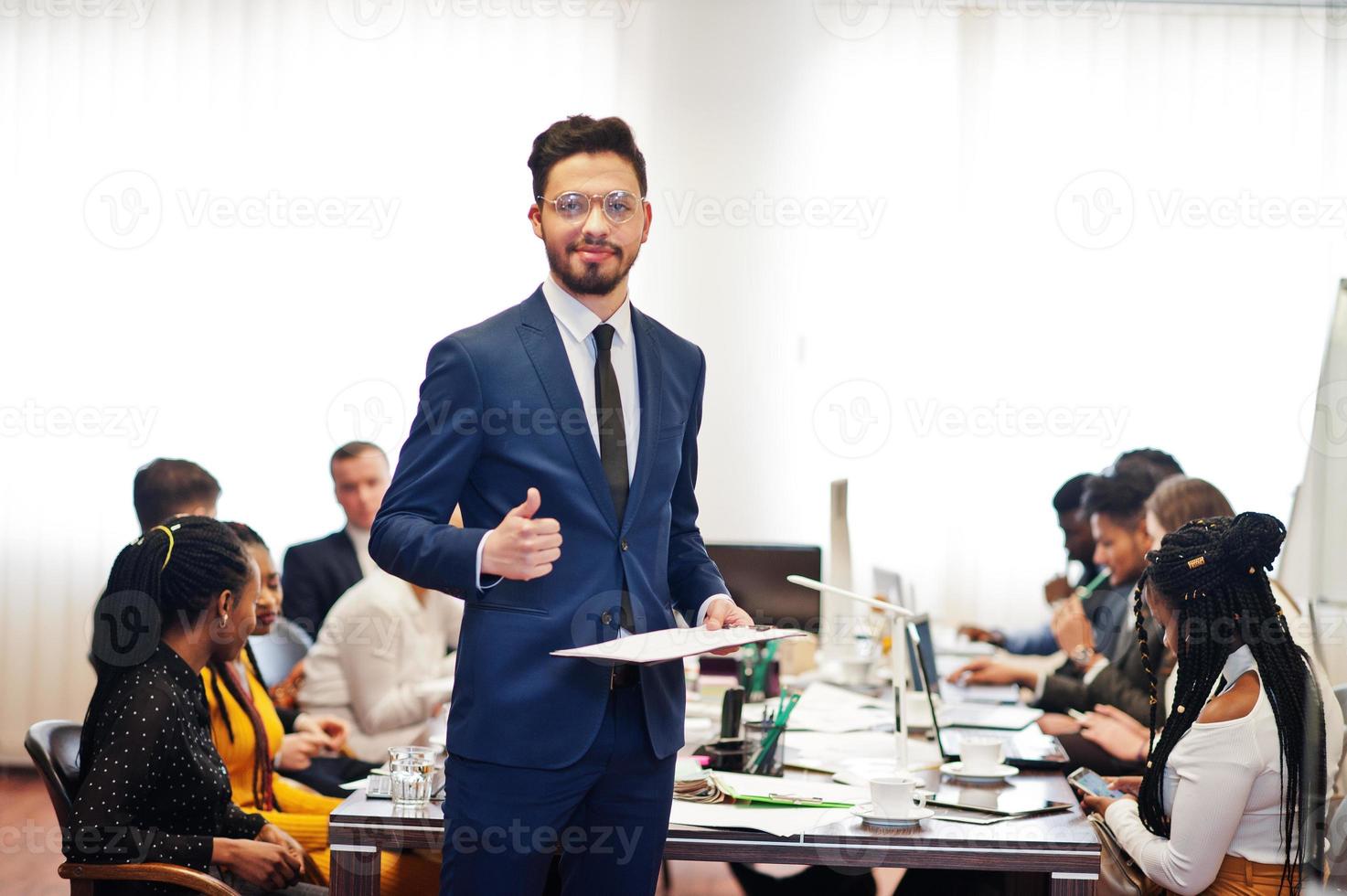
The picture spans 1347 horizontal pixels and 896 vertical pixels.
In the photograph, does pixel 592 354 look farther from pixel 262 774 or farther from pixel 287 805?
pixel 287 805

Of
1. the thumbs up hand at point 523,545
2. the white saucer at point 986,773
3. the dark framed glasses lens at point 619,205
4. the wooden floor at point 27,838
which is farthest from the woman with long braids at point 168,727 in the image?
the wooden floor at point 27,838

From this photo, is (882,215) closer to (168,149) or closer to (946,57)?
(946,57)

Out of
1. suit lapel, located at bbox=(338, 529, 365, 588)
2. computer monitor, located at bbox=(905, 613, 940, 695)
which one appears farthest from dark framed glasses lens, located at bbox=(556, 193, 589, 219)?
suit lapel, located at bbox=(338, 529, 365, 588)

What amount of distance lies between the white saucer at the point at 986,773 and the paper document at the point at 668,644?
905mm

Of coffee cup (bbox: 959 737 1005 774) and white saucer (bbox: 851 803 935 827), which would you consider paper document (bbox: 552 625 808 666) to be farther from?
coffee cup (bbox: 959 737 1005 774)

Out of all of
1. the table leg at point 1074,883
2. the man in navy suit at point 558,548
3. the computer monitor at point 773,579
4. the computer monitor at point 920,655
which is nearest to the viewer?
the man in navy suit at point 558,548

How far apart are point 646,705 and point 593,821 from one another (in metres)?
0.17

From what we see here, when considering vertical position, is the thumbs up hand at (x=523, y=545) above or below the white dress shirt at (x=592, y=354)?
below

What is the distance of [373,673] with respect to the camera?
3.50 metres

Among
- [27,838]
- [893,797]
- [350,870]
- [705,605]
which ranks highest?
[705,605]

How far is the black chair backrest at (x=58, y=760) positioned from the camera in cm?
222

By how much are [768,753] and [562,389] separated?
107 cm

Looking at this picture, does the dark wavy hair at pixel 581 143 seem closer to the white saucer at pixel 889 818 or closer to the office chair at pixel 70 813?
the white saucer at pixel 889 818

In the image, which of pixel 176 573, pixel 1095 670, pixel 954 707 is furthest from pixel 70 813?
pixel 1095 670
